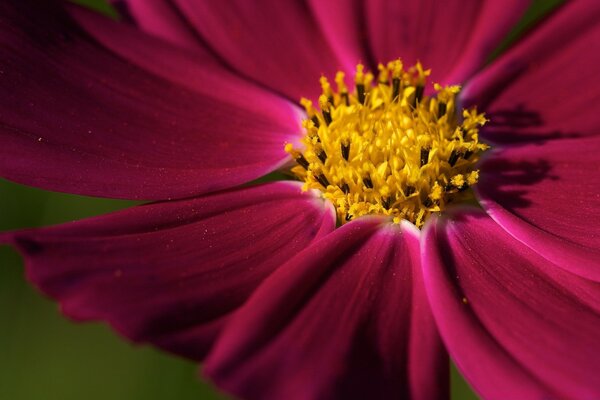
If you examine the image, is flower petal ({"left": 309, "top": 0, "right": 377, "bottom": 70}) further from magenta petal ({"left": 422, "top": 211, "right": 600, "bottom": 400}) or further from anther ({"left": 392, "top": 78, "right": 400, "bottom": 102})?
magenta petal ({"left": 422, "top": 211, "right": 600, "bottom": 400})

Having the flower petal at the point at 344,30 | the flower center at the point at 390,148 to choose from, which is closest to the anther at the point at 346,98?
the flower center at the point at 390,148

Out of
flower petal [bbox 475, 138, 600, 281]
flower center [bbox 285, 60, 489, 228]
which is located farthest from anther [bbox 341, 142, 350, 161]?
flower petal [bbox 475, 138, 600, 281]

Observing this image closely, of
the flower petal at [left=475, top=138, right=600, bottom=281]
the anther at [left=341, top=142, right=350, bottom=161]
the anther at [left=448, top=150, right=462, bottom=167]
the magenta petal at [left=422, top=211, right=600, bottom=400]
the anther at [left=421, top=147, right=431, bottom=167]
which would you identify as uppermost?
the anther at [left=341, top=142, right=350, bottom=161]

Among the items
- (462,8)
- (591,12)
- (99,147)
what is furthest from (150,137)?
(591,12)

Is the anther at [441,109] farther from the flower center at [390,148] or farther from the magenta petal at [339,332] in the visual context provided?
the magenta petal at [339,332]

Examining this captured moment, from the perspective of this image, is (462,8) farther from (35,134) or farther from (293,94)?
→ (35,134)

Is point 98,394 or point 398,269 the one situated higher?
point 398,269

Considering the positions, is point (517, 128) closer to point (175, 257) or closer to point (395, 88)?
point (395, 88)
